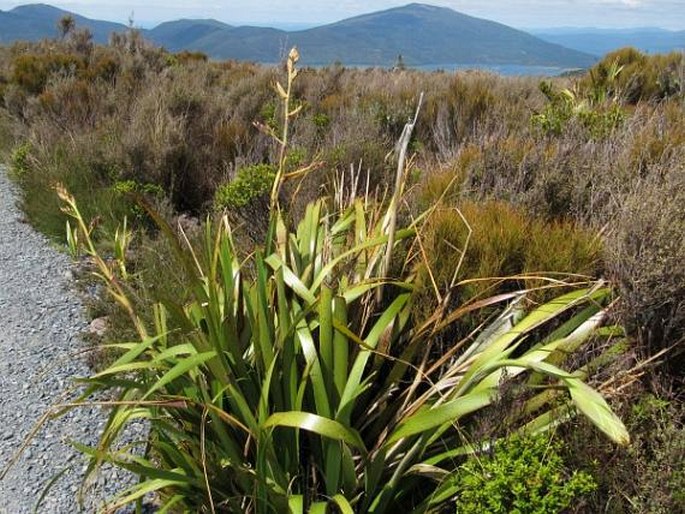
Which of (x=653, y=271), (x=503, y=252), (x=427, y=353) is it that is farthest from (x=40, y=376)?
(x=653, y=271)

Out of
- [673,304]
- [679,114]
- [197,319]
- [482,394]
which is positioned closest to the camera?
[482,394]

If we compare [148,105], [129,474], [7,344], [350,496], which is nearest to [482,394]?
[350,496]

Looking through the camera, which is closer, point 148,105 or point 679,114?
point 679,114

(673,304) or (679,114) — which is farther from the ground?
(679,114)

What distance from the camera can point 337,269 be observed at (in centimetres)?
244

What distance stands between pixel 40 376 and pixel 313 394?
5.57ft

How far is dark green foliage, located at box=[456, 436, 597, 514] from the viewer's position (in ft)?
5.08

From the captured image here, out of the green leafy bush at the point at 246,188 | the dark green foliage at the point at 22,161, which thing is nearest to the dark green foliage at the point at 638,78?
the green leafy bush at the point at 246,188

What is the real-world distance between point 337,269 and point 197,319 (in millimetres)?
608

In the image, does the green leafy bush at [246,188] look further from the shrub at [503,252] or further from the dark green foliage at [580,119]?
the dark green foliage at [580,119]

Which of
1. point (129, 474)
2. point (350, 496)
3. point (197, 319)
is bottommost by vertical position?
point (129, 474)

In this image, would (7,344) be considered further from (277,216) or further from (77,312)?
(277,216)

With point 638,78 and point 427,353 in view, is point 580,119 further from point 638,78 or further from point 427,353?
point 638,78

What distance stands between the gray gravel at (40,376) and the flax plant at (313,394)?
0.60 metres
